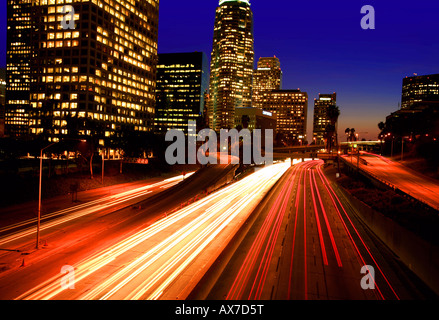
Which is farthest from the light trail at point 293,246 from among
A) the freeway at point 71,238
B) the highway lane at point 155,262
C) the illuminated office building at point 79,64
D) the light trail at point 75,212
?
the illuminated office building at point 79,64

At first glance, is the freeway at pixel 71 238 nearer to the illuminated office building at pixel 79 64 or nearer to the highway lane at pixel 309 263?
the highway lane at pixel 309 263

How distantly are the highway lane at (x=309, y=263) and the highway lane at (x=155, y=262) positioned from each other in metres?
1.82

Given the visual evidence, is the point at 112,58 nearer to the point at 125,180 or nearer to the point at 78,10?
the point at 78,10

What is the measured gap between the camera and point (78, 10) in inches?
4594

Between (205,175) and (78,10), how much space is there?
93124 millimetres

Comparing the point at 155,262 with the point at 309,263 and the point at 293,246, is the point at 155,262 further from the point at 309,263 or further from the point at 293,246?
the point at 293,246

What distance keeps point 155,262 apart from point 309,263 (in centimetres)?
967

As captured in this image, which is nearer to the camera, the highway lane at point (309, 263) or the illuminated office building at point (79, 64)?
the highway lane at point (309, 263)

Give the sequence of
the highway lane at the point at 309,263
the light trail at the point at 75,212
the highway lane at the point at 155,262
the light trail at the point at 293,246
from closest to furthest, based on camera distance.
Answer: the highway lane at the point at 155,262 < the highway lane at the point at 309,263 < the light trail at the point at 293,246 < the light trail at the point at 75,212

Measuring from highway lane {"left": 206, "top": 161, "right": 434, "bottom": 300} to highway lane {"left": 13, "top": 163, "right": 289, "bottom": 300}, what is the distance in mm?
1823

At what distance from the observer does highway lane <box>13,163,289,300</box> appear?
49.8 feet

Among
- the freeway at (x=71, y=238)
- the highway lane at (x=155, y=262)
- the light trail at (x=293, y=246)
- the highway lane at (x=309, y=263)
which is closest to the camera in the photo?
the highway lane at (x=155, y=262)

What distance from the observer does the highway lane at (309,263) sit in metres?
15.6

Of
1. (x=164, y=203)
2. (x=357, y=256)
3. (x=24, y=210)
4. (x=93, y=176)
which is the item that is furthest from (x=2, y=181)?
(x=357, y=256)
